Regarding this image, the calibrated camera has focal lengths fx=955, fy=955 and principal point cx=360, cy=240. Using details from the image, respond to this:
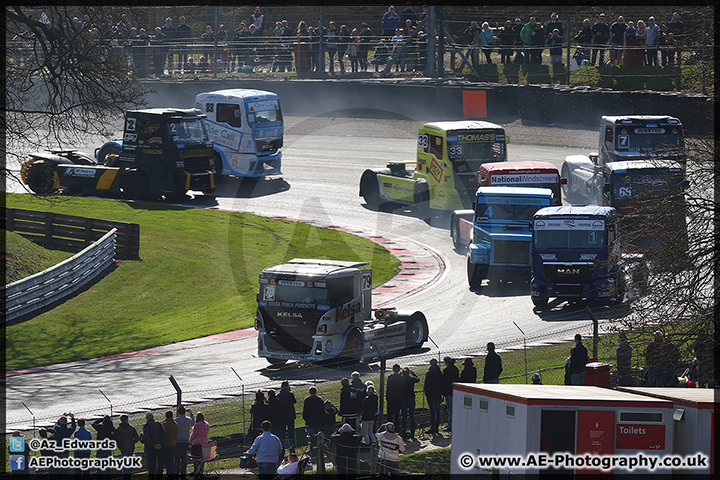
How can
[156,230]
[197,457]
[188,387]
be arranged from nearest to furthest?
[197,457]
[188,387]
[156,230]

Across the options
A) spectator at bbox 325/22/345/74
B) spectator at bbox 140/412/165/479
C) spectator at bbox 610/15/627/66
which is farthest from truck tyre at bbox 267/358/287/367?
spectator at bbox 325/22/345/74

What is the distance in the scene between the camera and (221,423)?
15.2m

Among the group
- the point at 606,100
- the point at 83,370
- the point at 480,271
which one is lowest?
the point at 83,370

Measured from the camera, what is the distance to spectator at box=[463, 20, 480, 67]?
4091 cm

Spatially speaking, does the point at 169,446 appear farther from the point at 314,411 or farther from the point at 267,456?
the point at 314,411

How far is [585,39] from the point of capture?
3784 centimetres

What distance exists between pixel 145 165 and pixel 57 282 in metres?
9.59

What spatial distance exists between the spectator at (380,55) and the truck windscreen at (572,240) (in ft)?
75.7

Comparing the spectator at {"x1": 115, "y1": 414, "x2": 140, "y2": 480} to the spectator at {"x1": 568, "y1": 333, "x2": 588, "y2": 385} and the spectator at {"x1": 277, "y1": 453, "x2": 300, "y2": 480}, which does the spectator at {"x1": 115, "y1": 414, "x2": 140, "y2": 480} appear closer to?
the spectator at {"x1": 277, "y1": 453, "x2": 300, "y2": 480}

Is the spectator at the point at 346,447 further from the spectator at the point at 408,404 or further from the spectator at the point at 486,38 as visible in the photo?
the spectator at the point at 486,38

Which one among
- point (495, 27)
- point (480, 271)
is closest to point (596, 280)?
point (480, 271)
